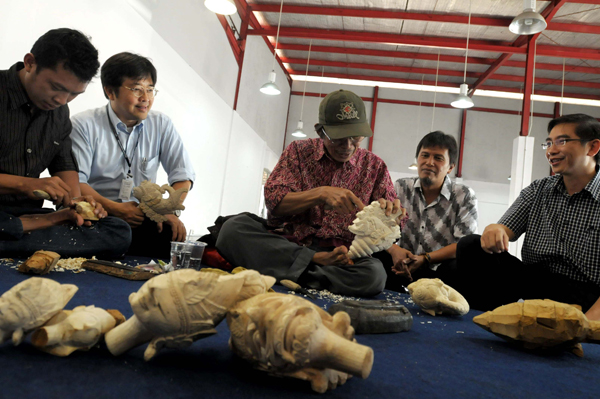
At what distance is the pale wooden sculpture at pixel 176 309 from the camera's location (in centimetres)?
86

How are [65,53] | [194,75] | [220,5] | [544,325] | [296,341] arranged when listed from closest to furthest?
[296,341]
[544,325]
[65,53]
[220,5]
[194,75]

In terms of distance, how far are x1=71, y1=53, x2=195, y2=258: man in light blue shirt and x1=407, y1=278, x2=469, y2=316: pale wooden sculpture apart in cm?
200

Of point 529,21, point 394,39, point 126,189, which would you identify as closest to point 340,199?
point 126,189

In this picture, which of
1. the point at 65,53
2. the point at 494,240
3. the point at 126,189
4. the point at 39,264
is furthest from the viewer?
the point at 126,189

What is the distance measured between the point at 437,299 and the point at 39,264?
189cm

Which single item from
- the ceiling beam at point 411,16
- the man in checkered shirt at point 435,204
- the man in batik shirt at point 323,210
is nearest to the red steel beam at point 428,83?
the ceiling beam at point 411,16

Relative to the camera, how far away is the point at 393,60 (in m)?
12.0

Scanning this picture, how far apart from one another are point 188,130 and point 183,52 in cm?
122

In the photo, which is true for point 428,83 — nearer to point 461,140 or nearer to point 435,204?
point 461,140

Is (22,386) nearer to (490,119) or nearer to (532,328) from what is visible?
(532,328)

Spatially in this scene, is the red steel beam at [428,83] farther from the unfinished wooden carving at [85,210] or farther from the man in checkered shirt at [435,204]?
the unfinished wooden carving at [85,210]

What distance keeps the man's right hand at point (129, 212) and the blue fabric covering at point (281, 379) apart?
1396mm

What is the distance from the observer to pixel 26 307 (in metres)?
0.90

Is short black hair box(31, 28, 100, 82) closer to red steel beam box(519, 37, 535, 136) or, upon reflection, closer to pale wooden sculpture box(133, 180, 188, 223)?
pale wooden sculpture box(133, 180, 188, 223)
